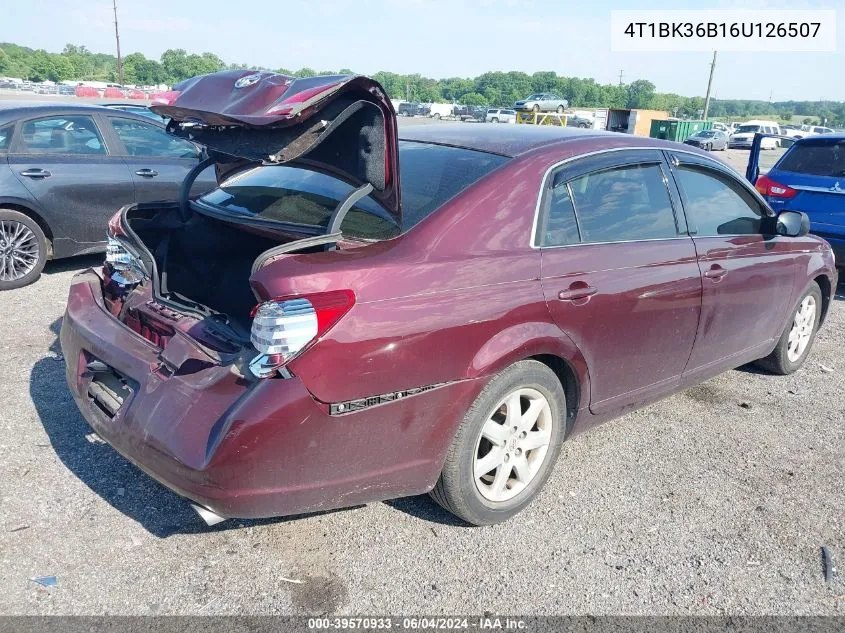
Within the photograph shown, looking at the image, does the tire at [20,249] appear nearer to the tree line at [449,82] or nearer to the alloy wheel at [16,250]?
the alloy wheel at [16,250]

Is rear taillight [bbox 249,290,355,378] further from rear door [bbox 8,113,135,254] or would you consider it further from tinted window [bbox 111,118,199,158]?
tinted window [bbox 111,118,199,158]

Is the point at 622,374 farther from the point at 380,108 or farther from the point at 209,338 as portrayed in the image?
the point at 209,338

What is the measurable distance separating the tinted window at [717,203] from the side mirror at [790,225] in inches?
4.7

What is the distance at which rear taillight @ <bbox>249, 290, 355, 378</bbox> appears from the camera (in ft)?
7.73

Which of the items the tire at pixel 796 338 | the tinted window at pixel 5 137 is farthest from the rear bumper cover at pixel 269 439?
the tinted window at pixel 5 137

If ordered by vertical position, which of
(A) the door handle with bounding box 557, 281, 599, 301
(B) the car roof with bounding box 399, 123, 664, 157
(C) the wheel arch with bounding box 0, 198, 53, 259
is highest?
(B) the car roof with bounding box 399, 123, 664, 157

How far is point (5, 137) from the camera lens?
6.09 metres

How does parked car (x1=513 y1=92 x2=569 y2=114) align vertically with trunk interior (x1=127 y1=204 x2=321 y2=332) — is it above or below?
below

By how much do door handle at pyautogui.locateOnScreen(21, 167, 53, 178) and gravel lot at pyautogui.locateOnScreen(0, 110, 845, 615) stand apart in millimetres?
2971

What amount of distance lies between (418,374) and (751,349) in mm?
2776

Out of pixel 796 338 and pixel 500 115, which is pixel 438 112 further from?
pixel 796 338

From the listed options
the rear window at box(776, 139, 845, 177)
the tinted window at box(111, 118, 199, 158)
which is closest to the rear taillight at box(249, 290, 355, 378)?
the tinted window at box(111, 118, 199, 158)

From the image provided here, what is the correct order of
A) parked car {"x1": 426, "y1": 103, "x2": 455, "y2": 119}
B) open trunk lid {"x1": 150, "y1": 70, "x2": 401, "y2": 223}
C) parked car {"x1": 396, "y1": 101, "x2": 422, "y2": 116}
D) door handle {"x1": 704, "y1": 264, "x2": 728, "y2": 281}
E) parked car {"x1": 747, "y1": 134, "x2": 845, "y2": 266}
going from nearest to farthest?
open trunk lid {"x1": 150, "y1": 70, "x2": 401, "y2": 223}, door handle {"x1": 704, "y1": 264, "x2": 728, "y2": 281}, parked car {"x1": 747, "y1": 134, "x2": 845, "y2": 266}, parked car {"x1": 426, "y1": 103, "x2": 455, "y2": 119}, parked car {"x1": 396, "y1": 101, "x2": 422, "y2": 116}

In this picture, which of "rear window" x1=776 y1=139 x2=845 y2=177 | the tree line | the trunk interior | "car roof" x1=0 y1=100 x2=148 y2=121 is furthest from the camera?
the tree line
